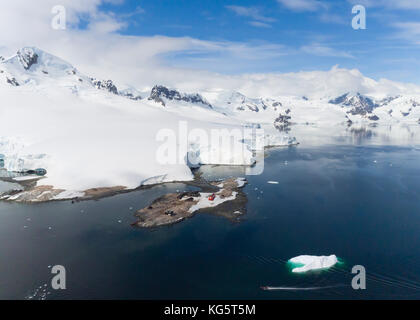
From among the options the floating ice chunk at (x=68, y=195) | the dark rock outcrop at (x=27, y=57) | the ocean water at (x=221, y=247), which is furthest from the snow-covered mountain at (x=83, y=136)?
the ocean water at (x=221, y=247)

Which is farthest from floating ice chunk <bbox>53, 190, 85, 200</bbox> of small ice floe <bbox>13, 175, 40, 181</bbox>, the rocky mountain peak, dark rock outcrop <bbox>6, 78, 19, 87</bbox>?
the rocky mountain peak

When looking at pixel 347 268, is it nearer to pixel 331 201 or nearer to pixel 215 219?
pixel 215 219

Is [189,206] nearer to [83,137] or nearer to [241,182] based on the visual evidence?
[241,182]

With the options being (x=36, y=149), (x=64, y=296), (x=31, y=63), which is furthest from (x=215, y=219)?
(x=31, y=63)

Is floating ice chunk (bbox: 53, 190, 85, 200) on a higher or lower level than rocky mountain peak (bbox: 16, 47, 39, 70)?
lower

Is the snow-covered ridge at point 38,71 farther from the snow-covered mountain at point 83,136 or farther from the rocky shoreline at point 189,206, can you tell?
the rocky shoreline at point 189,206

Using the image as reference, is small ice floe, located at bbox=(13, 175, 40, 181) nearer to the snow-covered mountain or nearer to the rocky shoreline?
the snow-covered mountain

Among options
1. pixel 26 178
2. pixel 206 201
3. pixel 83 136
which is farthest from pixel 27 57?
pixel 206 201
